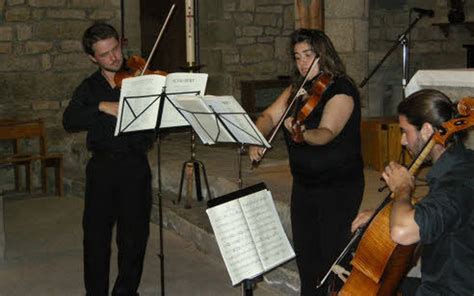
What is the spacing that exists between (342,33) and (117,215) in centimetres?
327

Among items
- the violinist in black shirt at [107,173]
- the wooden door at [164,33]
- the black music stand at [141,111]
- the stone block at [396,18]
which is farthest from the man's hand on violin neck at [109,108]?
the stone block at [396,18]

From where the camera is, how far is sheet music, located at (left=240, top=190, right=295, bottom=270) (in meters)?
2.96

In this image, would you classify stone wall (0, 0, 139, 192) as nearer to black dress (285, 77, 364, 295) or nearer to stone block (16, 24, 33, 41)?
stone block (16, 24, 33, 41)

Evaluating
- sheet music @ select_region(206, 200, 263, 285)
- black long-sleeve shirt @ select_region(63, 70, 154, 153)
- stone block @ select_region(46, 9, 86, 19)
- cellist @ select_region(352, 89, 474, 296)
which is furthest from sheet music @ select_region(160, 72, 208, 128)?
stone block @ select_region(46, 9, 86, 19)

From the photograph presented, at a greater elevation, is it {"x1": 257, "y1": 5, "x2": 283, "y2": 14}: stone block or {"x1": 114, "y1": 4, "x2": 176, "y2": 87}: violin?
{"x1": 257, "y1": 5, "x2": 283, "y2": 14}: stone block

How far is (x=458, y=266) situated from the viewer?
7.58ft

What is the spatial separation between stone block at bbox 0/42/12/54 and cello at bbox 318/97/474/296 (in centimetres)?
599

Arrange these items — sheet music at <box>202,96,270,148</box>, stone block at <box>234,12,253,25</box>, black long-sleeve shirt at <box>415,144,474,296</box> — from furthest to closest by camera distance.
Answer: stone block at <box>234,12,253,25</box> < sheet music at <box>202,96,270,148</box> < black long-sleeve shirt at <box>415,144,474,296</box>

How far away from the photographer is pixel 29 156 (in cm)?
749

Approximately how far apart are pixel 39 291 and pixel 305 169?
6.63 feet

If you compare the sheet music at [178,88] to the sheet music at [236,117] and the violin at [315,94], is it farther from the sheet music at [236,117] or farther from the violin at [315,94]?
the violin at [315,94]

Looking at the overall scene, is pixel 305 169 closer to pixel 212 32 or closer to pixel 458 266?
pixel 458 266

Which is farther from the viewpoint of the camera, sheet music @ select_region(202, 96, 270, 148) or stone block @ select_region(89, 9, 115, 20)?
stone block @ select_region(89, 9, 115, 20)

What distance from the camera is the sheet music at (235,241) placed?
2869mm
